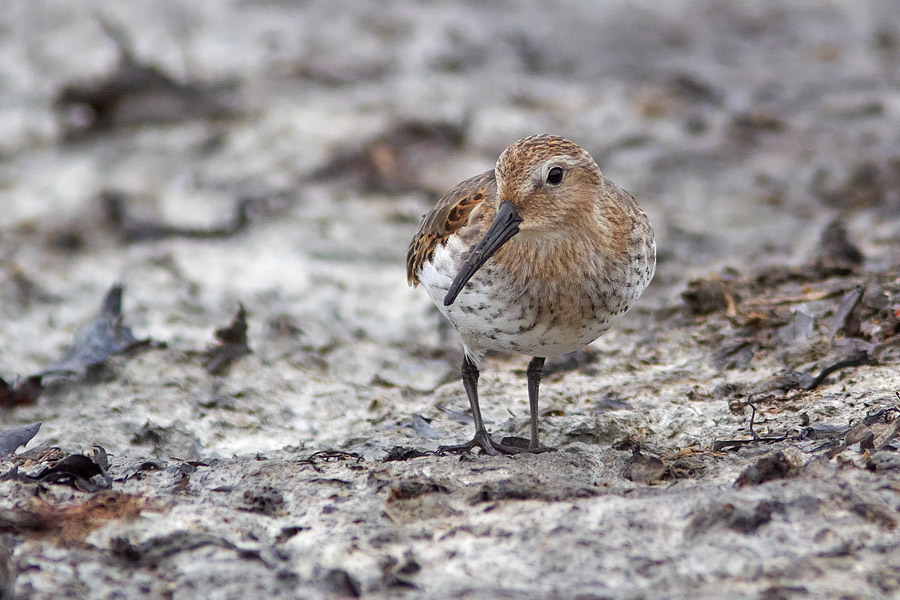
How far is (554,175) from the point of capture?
169 inches

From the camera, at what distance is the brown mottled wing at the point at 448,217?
4.64 meters

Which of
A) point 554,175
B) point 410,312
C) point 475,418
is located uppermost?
point 554,175

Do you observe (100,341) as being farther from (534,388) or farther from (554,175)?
(554,175)

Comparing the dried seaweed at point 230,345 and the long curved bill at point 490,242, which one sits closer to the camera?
the long curved bill at point 490,242

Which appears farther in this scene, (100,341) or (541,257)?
(100,341)

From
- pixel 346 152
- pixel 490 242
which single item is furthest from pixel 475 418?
pixel 346 152

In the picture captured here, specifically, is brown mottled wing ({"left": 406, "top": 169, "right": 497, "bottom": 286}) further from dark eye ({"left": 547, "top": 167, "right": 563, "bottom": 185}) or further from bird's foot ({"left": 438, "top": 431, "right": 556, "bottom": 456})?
bird's foot ({"left": 438, "top": 431, "right": 556, "bottom": 456})

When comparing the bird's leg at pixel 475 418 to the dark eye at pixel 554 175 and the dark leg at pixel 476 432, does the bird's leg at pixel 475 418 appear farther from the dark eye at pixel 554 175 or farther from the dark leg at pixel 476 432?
the dark eye at pixel 554 175

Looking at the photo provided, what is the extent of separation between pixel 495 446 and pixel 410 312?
2132 mm

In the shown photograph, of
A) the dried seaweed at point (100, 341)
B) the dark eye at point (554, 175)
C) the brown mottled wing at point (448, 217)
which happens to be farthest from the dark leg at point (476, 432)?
the dried seaweed at point (100, 341)

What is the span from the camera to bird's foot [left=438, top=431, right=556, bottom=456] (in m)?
4.63

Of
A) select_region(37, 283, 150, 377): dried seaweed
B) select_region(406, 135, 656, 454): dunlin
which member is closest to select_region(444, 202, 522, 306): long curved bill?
select_region(406, 135, 656, 454): dunlin

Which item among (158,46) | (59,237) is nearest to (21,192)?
(59,237)

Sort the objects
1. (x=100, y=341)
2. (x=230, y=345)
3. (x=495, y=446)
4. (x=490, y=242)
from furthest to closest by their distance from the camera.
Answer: (x=230, y=345) < (x=100, y=341) < (x=495, y=446) < (x=490, y=242)
